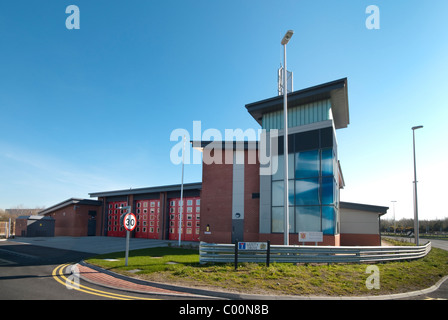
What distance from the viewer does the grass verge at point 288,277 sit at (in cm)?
877

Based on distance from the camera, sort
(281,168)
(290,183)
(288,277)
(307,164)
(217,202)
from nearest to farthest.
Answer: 1. (288,277)
2. (307,164)
3. (290,183)
4. (281,168)
5. (217,202)

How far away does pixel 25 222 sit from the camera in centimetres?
3625

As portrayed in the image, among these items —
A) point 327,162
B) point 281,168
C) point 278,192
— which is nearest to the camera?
point 327,162

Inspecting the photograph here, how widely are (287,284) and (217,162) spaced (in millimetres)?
15923

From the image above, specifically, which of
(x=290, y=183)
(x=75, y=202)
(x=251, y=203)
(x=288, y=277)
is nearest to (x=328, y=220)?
(x=290, y=183)

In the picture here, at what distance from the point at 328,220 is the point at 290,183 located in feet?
11.5

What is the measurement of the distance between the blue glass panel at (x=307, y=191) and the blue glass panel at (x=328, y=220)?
30.5 inches

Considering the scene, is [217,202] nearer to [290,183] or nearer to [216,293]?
[290,183]

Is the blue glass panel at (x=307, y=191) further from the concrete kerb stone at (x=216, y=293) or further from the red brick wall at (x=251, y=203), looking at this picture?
the concrete kerb stone at (x=216, y=293)

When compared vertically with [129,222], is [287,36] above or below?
above

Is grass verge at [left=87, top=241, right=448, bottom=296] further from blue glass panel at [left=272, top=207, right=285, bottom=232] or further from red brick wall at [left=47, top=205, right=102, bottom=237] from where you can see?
red brick wall at [left=47, top=205, right=102, bottom=237]

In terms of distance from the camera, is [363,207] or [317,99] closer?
[317,99]

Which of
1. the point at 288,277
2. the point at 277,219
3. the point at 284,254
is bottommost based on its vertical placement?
the point at 288,277

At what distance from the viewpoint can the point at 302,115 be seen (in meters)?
21.3
